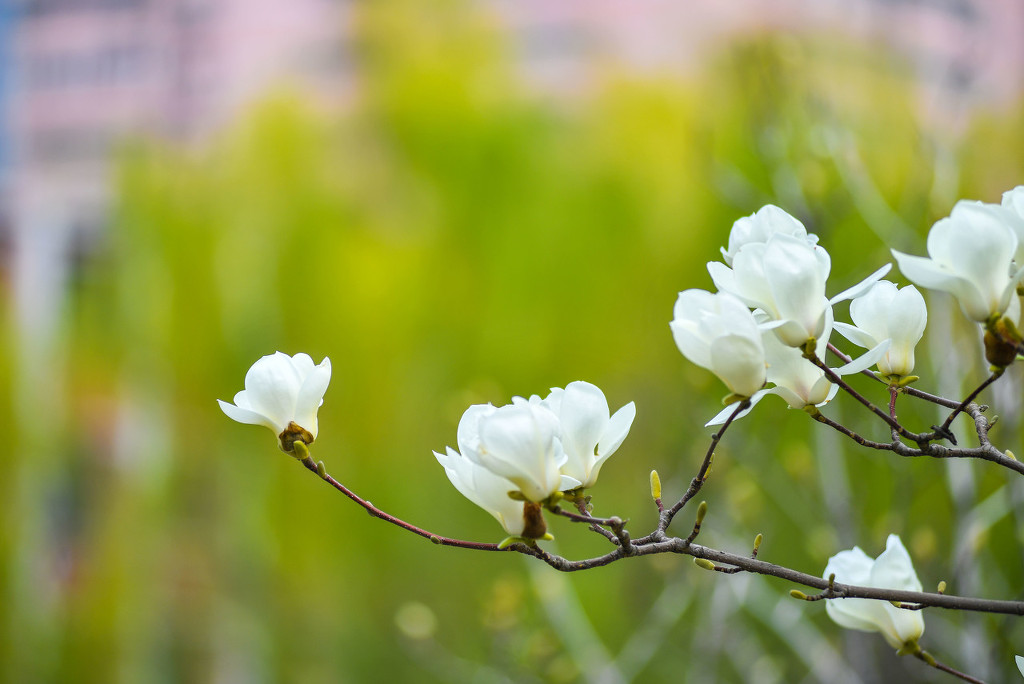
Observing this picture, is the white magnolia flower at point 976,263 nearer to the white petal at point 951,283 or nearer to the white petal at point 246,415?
the white petal at point 951,283

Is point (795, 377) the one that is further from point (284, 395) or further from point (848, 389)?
point (284, 395)

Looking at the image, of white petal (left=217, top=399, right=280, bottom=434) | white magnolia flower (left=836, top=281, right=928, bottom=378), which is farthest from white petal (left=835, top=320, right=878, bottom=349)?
white petal (left=217, top=399, right=280, bottom=434)

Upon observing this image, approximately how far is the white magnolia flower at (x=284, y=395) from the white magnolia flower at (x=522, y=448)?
73 millimetres

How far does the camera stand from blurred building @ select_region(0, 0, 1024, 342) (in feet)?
6.67

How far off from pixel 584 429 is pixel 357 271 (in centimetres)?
173

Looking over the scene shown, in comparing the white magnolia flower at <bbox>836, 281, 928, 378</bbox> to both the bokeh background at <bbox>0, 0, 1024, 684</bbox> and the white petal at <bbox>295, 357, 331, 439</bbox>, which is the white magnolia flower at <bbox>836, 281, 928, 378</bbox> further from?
the bokeh background at <bbox>0, 0, 1024, 684</bbox>

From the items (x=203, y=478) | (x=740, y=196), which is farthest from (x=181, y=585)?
(x=740, y=196)

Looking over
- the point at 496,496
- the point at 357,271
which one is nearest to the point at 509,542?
the point at 496,496

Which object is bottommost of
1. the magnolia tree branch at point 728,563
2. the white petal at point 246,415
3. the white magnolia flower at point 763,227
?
the magnolia tree branch at point 728,563

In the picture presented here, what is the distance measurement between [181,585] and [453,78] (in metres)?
1.44

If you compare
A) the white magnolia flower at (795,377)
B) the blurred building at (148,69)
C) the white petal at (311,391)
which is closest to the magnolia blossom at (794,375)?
the white magnolia flower at (795,377)

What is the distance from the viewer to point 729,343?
0.80 ft

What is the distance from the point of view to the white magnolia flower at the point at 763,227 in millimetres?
282

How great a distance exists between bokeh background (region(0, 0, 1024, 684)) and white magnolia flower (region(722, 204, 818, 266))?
107 cm
